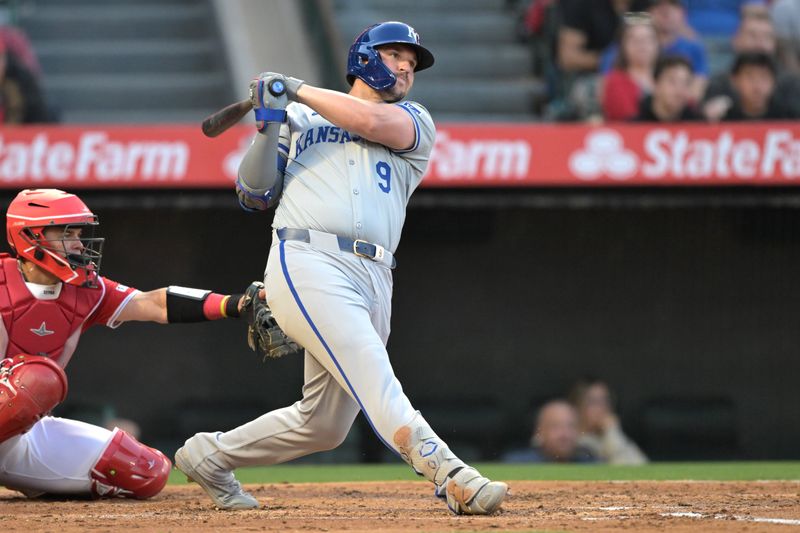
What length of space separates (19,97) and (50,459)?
399 centimetres

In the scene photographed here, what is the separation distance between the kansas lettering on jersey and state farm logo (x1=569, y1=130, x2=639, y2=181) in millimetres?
3335

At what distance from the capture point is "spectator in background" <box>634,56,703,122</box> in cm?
754

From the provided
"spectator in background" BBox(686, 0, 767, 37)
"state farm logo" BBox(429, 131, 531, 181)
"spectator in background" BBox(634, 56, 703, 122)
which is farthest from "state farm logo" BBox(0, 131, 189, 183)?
"spectator in background" BBox(686, 0, 767, 37)

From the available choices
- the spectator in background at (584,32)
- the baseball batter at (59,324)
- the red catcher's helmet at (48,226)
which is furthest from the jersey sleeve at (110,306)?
the spectator in background at (584,32)

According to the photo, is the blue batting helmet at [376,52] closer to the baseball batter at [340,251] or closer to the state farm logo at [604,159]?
the baseball batter at [340,251]

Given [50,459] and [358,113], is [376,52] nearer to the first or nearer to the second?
[358,113]

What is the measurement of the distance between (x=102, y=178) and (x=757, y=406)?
4181mm

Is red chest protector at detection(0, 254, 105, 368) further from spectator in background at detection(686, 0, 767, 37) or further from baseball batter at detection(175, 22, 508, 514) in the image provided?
spectator in background at detection(686, 0, 767, 37)

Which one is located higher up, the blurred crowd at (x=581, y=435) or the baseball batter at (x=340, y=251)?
the baseball batter at (x=340, y=251)

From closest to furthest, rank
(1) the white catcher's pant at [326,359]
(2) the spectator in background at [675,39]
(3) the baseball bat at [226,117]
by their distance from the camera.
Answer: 1. (1) the white catcher's pant at [326,359]
2. (3) the baseball bat at [226,117]
3. (2) the spectator in background at [675,39]

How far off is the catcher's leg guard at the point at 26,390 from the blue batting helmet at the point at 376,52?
1.32m

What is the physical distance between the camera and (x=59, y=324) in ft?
14.3

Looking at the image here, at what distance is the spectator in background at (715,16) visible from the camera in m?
9.44

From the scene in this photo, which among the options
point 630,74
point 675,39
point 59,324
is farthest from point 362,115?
point 675,39
